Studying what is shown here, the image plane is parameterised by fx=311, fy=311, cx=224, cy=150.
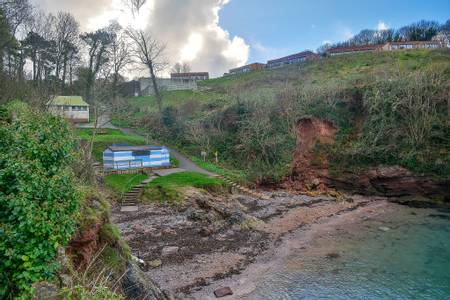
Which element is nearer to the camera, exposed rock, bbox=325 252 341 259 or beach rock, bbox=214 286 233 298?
beach rock, bbox=214 286 233 298

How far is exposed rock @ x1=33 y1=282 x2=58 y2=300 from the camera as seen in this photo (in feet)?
Answer: 20.5

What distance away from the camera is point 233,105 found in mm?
39125

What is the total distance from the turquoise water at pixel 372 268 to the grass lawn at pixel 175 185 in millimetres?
10516

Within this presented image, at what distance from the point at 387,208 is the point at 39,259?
25.6m

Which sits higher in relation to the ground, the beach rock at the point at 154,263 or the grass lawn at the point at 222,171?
the grass lawn at the point at 222,171

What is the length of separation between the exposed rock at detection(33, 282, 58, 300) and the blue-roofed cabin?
73.5ft

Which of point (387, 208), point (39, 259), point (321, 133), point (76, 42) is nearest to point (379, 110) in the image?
point (321, 133)

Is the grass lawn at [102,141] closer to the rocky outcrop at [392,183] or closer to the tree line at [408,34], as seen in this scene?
the rocky outcrop at [392,183]

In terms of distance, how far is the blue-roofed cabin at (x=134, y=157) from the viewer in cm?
2823

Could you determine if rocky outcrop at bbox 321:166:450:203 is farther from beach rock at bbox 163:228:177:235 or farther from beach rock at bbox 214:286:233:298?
beach rock at bbox 214:286:233:298

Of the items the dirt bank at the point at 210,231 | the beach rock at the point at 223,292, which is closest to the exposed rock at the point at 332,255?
the dirt bank at the point at 210,231

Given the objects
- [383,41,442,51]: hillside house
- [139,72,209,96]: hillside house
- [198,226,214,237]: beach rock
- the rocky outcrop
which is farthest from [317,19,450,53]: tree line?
[198,226,214,237]: beach rock

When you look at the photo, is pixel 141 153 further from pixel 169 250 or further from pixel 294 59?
pixel 294 59

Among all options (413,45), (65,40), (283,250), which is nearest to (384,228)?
(283,250)
